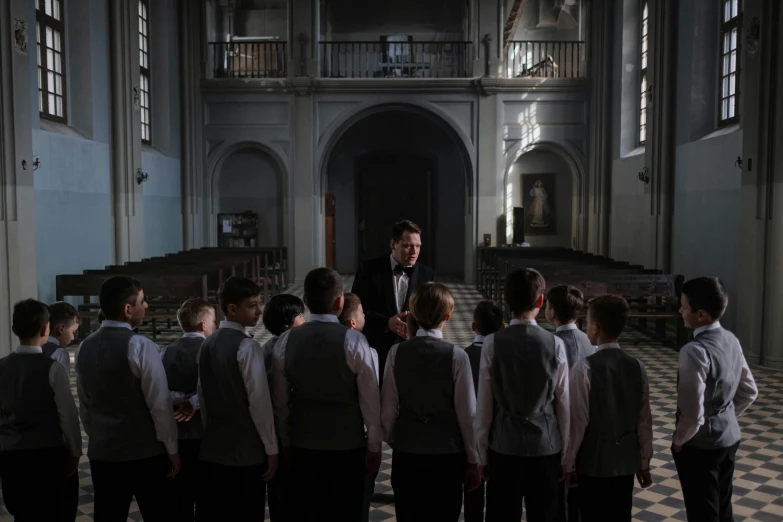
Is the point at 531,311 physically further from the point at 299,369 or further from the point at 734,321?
the point at 734,321

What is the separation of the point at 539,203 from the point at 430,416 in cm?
1570

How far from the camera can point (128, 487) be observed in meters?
3.61

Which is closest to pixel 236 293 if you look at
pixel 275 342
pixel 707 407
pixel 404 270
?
pixel 275 342

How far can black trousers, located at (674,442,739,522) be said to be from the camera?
11.9ft

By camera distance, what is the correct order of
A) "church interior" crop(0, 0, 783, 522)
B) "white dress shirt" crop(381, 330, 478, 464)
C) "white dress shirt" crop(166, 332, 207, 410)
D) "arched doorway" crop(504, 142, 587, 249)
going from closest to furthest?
"white dress shirt" crop(381, 330, 478, 464) < "white dress shirt" crop(166, 332, 207, 410) < "church interior" crop(0, 0, 783, 522) < "arched doorway" crop(504, 142, 587, 249)

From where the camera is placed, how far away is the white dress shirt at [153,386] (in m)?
3.48

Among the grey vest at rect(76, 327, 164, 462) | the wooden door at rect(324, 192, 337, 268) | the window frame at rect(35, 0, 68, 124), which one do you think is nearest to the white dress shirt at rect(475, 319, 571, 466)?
the grey vest at rect(76, 327, 164, 462)

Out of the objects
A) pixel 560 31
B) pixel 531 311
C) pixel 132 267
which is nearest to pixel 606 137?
pixel 560 31

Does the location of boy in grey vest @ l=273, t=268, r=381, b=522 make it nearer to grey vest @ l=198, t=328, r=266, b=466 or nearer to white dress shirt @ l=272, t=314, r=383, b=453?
white dress shirt @ l=272, t=314, r=383, b=453

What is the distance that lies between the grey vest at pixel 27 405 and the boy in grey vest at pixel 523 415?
1.98 metres

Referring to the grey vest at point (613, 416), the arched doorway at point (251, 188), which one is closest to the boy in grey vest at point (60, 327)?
the grey vest at point (613, 416)

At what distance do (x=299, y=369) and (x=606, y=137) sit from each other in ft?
47.9

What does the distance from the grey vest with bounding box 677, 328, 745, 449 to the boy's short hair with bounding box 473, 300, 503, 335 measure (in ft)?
3.04

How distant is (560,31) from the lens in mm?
19156
